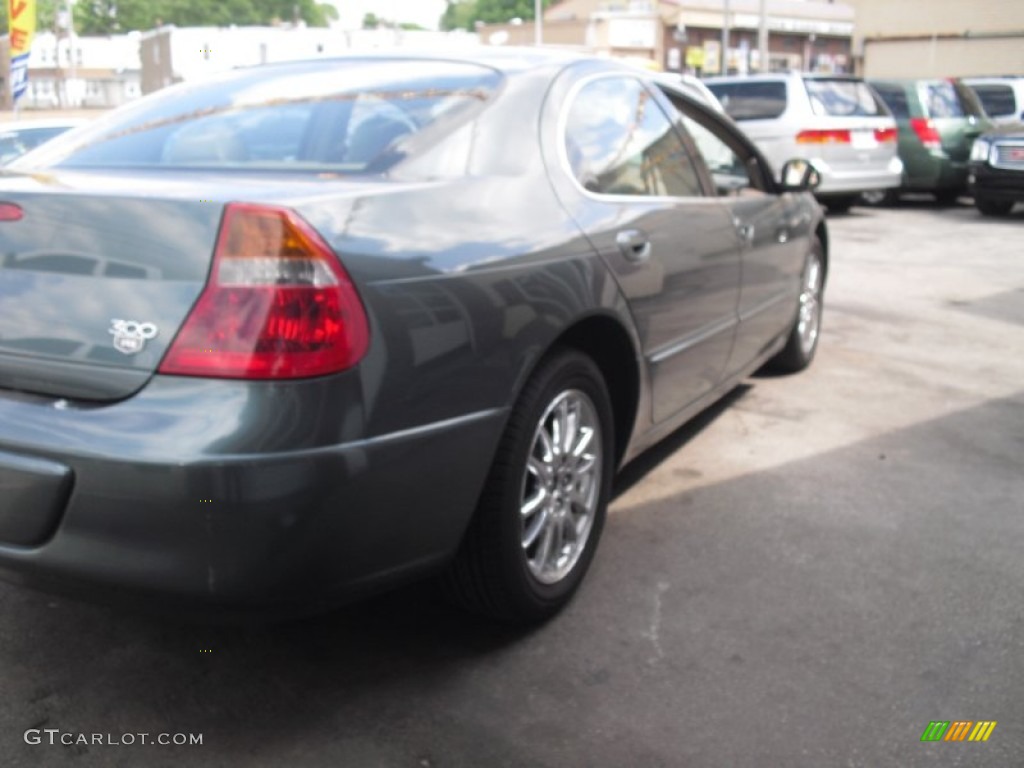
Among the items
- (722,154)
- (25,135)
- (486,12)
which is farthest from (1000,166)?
(486,12)

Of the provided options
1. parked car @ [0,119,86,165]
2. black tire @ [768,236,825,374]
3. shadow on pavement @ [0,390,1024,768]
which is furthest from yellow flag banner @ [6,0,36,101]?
shadow on pavement @ [0,390,1024,768]

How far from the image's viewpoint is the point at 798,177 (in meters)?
5.11

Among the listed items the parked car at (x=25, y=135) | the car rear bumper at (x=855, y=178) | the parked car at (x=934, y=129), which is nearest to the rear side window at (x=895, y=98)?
the parked car at (x=934, y=129)

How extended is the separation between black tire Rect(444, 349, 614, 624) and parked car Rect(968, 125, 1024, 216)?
11.7 meters

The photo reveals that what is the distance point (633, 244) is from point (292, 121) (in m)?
1.08

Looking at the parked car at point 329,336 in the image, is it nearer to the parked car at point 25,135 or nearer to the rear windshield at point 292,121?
the rear windshield at point 292,121

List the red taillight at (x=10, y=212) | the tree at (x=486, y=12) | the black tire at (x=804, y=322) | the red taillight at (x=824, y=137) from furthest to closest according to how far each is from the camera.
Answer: the tree at (x=486, y=12), the red taillight at (x=824, y=137), the black tire at (x=804, y=322), the red taillight at (x=10, y=212)

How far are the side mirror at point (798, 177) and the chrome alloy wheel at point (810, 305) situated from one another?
25.2 inches

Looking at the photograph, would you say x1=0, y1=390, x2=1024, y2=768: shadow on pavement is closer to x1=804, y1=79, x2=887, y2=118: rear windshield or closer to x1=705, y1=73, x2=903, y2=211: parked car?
x1=705, y1=73, x2=903, y2=211: parked car

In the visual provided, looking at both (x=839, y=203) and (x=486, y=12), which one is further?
(x=486, y=12)

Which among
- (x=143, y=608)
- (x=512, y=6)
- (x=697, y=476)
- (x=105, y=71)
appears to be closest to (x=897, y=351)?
(x=697, y=476)

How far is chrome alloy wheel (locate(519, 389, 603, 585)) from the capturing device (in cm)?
297

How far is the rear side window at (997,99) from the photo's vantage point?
16.6 metres

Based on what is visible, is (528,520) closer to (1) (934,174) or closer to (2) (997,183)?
(2) (997,183)
